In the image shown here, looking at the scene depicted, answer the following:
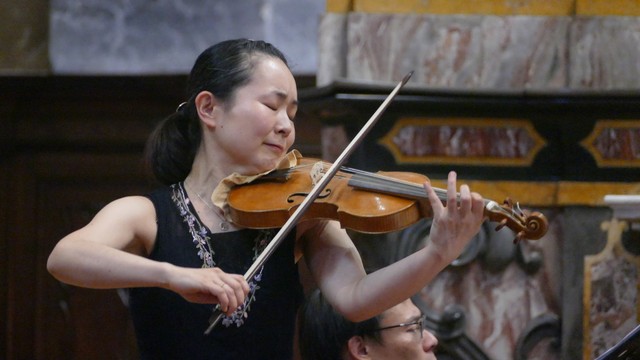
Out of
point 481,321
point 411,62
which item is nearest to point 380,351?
point 481,321

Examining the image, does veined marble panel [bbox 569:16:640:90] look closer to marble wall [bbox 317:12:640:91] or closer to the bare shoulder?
marble wall [bbox 317:12:640:91]

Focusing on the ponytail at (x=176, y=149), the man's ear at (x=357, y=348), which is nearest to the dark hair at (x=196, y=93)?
the ponytail at (x=176, y=149)

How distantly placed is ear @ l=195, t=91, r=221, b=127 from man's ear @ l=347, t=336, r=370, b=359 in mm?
685

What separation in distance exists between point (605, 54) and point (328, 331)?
1.43 m

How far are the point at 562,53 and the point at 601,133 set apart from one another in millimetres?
264

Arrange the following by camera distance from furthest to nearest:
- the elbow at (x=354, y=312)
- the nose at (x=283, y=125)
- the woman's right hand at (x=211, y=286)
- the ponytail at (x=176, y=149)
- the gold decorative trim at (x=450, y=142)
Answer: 1. the gold decorative trim at (x=450, y=142)
2. the ponytail at (x=176, y=149)
3. the nose at (x=283, y=125)
4. the elbow at (x=354, y=312)
5. the woman's right hand at (x=211, y=286)

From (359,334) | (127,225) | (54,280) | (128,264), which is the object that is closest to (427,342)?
(359,334)

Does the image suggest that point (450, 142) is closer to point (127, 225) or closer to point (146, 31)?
point (146, 31)

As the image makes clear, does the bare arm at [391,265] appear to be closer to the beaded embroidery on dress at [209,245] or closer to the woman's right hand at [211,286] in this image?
the beaded embroidery on dress at [209,245]

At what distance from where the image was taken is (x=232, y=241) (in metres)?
2.30

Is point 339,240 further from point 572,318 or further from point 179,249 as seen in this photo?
point 572,318

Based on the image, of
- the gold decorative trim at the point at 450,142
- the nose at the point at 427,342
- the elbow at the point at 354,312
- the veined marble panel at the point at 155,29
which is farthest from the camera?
the veined marble panel at the point at 155,29

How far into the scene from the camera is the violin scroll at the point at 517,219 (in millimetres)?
2115

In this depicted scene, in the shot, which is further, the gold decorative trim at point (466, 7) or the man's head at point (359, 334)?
the gold decorative trim at point (466, 7)
